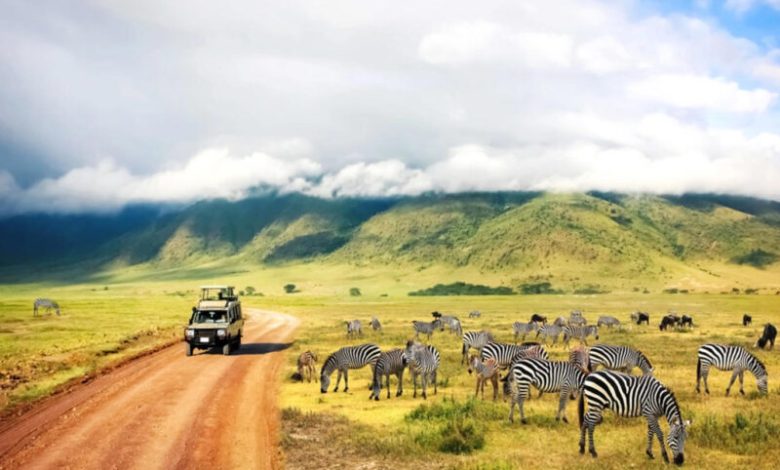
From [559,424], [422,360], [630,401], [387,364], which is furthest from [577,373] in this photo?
[387,364]

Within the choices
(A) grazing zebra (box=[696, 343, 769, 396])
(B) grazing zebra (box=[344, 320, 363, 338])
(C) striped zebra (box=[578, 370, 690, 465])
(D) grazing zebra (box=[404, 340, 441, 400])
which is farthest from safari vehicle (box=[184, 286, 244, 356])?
(A) grazing zebra (box=[696, 343, 769, 396])

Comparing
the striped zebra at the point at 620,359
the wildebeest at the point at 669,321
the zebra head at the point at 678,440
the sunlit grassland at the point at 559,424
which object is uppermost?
the striped zebra at the point at 620,359

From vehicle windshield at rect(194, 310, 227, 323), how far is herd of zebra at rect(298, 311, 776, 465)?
10.6 meters

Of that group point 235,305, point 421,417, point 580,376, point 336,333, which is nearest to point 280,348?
point 235,305

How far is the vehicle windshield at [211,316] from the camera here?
4138 cm

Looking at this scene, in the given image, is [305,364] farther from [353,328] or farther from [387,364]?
[353,328]

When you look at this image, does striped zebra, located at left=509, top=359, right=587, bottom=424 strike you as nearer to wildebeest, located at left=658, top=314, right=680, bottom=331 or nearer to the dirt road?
the dirt road

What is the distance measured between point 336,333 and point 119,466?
143 ft

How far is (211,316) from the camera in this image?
4162 cm

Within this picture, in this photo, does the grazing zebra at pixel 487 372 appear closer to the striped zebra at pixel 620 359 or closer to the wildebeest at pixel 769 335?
the striped zebra at pixel 620 359

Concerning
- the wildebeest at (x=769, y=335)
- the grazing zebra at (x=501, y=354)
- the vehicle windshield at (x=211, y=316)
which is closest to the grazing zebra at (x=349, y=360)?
the grazing zebra at (x=501, y=354)

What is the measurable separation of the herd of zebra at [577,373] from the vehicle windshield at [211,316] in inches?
416

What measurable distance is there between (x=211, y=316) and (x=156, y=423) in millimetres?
20237

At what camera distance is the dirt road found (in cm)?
1762
